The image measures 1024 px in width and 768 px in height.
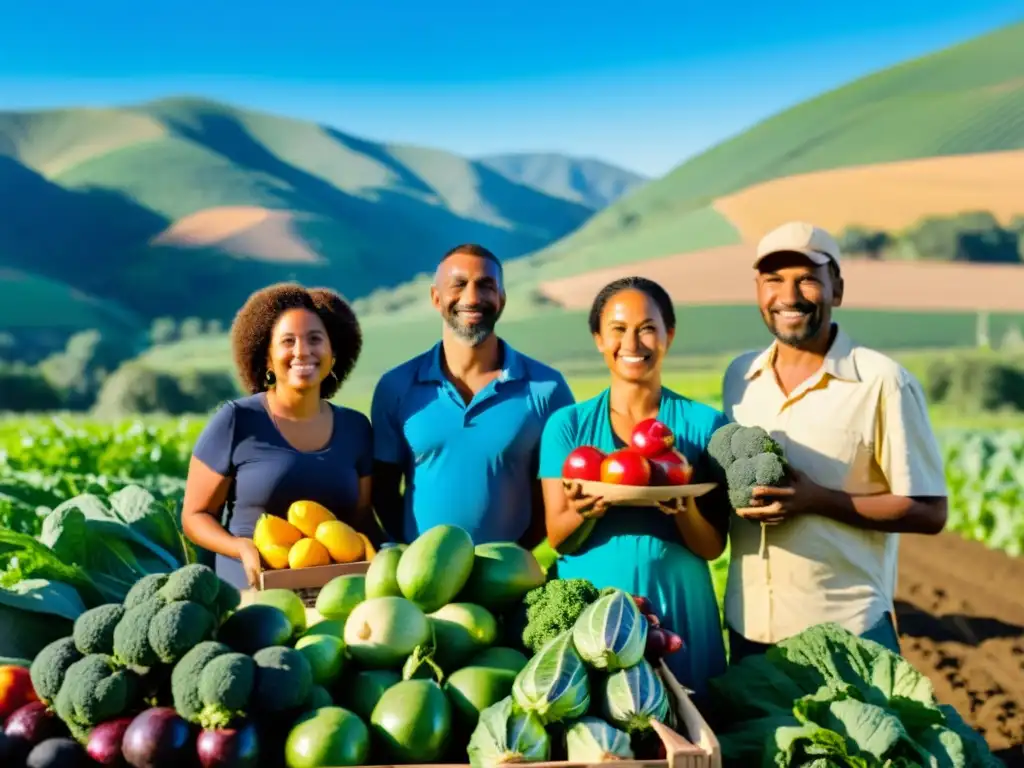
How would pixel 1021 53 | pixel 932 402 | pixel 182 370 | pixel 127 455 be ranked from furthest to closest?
pixel 1021 53, pixel 182 370, pixel 932 402, pixel 127 455

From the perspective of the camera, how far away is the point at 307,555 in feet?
10.8

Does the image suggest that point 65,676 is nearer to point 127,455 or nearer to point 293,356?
point 293,356

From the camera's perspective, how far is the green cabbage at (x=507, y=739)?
2.26 metres

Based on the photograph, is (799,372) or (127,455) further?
(127,455)

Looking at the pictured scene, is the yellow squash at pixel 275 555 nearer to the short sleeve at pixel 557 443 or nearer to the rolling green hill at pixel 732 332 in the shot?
the short sleeve at pixel 557 443

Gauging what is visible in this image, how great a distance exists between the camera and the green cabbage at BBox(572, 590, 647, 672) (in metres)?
2.46

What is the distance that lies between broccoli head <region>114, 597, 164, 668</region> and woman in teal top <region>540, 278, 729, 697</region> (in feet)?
4.40

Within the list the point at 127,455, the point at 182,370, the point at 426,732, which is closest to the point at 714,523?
the point at 426,732

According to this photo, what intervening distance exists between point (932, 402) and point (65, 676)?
2240 centimetres

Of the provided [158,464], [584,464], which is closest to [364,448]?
Result: [584,464]

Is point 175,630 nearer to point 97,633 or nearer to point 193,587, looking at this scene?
point 193,587

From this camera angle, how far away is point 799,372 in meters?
3.70

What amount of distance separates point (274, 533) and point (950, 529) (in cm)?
1021

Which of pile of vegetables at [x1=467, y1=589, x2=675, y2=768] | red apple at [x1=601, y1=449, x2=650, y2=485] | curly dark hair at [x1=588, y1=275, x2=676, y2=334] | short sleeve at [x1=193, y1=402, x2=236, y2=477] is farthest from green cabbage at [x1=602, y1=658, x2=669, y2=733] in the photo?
short sleeve at [x1=193, y1=402, x2=236, y2=477]
